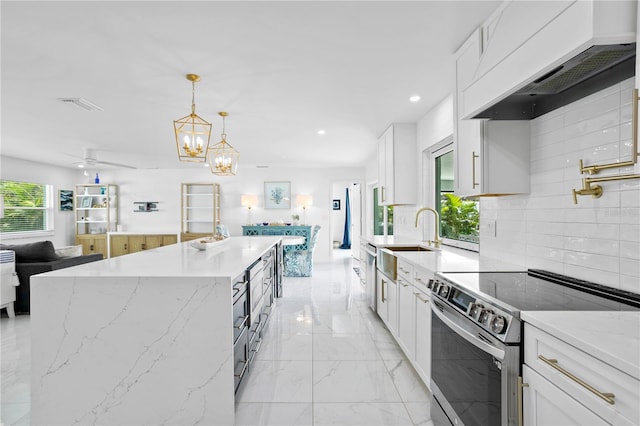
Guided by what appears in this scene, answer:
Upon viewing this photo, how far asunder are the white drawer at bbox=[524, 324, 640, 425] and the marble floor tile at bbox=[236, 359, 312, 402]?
5.17ft

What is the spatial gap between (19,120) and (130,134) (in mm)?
1190

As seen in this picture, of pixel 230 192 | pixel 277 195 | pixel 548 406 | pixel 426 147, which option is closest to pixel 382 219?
pixel 277 195

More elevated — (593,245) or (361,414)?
(593,245)

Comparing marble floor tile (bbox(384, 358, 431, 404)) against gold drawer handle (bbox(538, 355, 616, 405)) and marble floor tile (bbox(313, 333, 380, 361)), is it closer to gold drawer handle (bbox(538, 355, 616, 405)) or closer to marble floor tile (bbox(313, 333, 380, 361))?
marble floor tile (bbox(313, 333, 380, 361))

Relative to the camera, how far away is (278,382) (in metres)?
2.36

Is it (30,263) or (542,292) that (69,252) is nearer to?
(30,263)

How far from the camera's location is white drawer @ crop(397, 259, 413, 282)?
8.04 ft

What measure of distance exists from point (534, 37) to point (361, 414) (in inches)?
88.7

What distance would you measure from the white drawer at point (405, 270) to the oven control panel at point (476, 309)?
623 mm

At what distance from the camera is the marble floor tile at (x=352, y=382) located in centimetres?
217

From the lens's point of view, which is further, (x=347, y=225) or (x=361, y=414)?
(x=347, y=225)

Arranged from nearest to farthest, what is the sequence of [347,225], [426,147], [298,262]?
[426,147]
[298,262]
[347,225]

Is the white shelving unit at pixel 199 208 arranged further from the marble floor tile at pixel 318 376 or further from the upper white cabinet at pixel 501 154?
the upper white cabinet at pixel 501 154

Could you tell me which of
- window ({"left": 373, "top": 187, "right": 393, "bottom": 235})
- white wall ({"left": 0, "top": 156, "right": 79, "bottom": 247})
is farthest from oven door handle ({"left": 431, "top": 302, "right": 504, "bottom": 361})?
white wall ({"left": 0, "top": 156, "right": 79, "bottom": 247})
